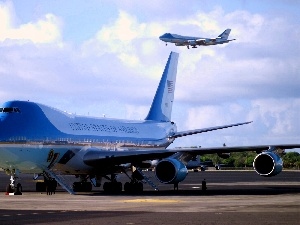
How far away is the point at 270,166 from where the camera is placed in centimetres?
4066

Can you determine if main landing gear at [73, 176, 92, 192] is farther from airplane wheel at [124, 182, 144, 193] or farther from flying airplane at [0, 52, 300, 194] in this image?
airplane wheel at [124, 182, 144, 193]

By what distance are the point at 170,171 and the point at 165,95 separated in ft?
52.2

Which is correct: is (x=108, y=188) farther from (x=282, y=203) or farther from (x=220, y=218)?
(x=220, y=218)

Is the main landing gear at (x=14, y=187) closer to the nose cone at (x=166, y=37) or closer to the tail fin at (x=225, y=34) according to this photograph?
the nose cone at (x=166, y=37)

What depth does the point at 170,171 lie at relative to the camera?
134 ft

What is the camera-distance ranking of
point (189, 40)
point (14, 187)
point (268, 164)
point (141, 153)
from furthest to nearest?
point (189, 40) < point (141, 153) < point (268, 164) < point (14, 187)

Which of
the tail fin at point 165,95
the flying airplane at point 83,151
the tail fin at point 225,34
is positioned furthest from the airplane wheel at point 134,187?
the tail fin at point 225,34

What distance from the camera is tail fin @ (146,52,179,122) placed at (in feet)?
180

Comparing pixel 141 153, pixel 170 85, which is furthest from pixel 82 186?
pixel 170 85

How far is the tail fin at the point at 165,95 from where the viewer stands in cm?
5494

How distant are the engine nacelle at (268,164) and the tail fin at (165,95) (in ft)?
50.0

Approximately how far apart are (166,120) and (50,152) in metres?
16.5

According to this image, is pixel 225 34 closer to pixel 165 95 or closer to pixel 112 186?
pixel 165 95

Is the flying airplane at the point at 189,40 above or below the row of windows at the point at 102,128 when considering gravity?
above
